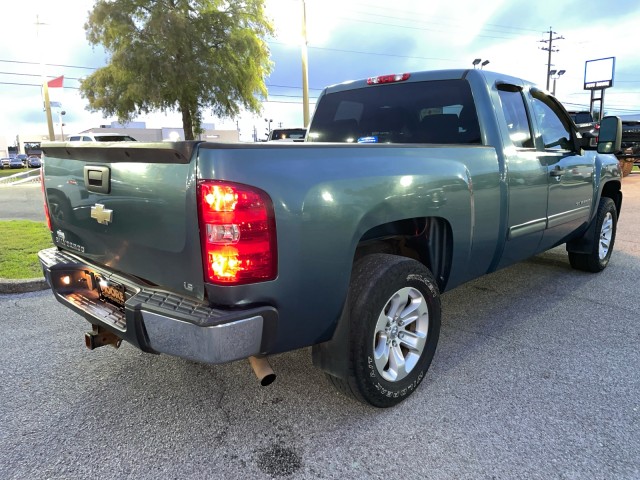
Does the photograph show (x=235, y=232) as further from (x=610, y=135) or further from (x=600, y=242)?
(x=600, y=242)

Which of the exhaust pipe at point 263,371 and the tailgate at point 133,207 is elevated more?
the tailgate at point 133,207

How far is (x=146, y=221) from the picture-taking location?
2.22 metres

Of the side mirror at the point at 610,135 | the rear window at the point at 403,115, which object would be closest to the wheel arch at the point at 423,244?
the rear window at the point at 403,115

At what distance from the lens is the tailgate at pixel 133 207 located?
2.01m

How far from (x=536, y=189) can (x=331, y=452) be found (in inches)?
101

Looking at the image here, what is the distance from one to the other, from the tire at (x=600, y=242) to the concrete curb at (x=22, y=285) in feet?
18.8

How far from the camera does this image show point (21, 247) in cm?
621

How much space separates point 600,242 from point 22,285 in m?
6.16

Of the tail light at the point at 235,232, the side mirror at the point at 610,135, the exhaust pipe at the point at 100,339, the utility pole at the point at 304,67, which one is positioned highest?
the utility pole at the point at 304,67

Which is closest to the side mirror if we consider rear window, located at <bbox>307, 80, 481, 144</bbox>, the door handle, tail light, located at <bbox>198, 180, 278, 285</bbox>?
the door handle

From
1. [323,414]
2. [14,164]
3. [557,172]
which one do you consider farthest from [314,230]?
[14,164]

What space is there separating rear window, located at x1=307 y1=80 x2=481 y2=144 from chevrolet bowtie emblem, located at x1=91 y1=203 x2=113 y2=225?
6.88 ft

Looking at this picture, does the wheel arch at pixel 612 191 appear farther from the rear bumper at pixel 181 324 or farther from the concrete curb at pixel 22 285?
the concrete curb at pixel 22 285

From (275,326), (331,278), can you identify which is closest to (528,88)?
(331,278)
